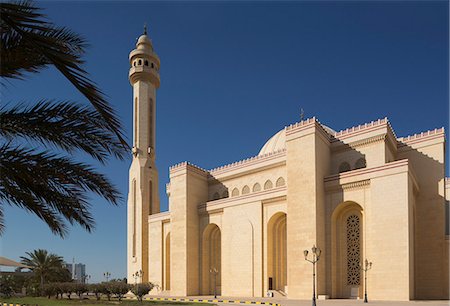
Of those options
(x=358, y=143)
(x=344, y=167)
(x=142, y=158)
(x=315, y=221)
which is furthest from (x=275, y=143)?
(x=315, y=221)

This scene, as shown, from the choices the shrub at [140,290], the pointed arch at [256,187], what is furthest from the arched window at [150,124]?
the shrub at [140,290]

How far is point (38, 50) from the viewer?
13.5ft

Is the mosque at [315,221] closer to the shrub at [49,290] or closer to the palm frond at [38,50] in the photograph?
the shrub at [49,290]

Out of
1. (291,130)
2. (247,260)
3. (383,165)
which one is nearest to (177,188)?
(247,260)

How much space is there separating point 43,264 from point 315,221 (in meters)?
23.2

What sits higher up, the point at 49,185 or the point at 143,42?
the point at 143,42

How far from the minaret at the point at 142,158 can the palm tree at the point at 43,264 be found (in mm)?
7041

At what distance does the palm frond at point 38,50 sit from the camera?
393 cm

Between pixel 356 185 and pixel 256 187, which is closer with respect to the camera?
pixel 356 185

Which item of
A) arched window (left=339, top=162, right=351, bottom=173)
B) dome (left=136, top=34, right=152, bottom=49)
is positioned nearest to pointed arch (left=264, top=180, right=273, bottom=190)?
arched window (left=339, top=162, right=351, bottom=173)

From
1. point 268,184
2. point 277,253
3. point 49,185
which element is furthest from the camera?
point 268,184

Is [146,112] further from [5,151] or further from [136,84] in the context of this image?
[5,151]

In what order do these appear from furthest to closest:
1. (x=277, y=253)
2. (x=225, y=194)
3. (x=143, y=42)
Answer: (x=143, y=42) < (x=225, y=194) < (x=277, y=253)

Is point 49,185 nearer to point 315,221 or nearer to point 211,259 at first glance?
point 315,221
